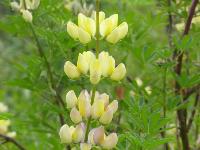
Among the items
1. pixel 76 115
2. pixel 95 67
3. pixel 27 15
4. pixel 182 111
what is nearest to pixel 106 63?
pixel 95 67

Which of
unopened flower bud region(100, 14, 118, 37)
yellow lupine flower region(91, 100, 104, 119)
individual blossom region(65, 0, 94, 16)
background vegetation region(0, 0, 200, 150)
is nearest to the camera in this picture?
yellow lupine flower region(91, 100, 104, 119)

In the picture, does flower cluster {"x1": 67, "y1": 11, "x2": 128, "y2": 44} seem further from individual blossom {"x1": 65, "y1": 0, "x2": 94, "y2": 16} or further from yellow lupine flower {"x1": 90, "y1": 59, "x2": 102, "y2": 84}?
individual blossom {"x1": 65, "y1": 0, "x2": 94, "y2": 16}

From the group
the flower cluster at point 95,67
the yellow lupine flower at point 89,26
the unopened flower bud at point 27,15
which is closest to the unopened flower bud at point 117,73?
the flower cluster at point 95,67

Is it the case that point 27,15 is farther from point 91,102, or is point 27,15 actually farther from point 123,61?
point 91,102

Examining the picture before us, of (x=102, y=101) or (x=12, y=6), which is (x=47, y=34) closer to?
(x=12, y=6)

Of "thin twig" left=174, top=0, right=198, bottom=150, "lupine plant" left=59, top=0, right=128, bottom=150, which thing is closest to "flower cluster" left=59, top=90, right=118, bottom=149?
"lupine plant" left=59, top=0, right=128, bottom=150

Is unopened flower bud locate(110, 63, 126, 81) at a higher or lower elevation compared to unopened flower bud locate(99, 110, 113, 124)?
higher

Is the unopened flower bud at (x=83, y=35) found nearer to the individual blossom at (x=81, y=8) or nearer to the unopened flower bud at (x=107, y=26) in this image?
the unopened flower bud at (x=107, y=26)
